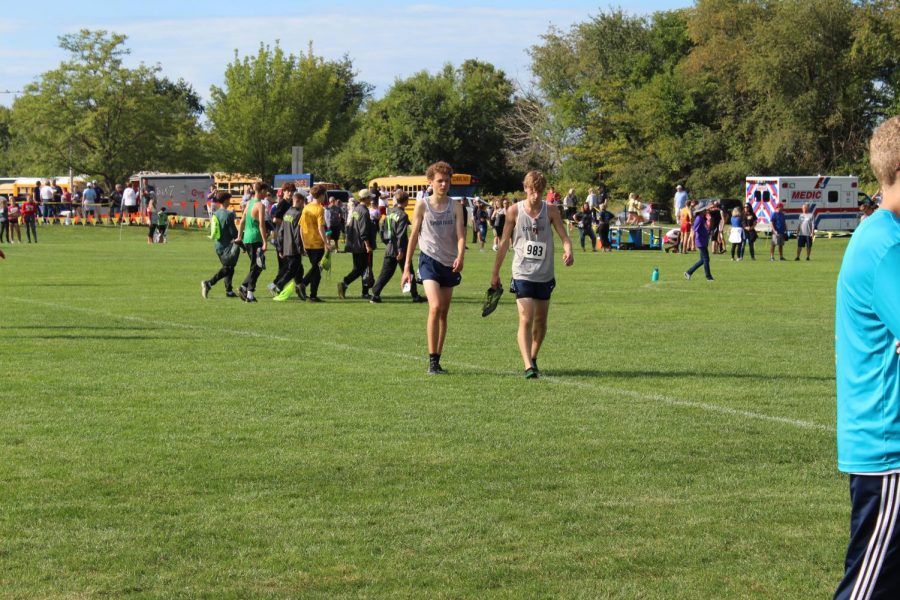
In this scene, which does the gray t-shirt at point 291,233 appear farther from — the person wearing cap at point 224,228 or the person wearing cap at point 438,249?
the person wearing cap at point 438,249

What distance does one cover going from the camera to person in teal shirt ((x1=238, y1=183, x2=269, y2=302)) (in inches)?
798

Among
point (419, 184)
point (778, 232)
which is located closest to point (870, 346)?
point (778, 232)

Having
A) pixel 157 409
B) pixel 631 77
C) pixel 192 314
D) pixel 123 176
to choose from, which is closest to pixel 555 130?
pixel 631 77

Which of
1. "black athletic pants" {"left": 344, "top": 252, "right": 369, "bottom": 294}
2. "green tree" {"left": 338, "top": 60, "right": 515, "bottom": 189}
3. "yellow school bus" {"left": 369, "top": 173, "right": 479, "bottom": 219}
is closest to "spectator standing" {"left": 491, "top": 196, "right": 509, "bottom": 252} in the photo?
"black athletic pants" {"left": 344, "top": 252, "right": 369, "bottom": 294}

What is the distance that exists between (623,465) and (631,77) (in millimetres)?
73757

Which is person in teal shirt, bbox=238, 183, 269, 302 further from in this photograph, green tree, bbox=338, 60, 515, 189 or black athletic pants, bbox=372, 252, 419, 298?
green tree, bbox=338, 60, 515, 189

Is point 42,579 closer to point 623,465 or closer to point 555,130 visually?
point 623,465

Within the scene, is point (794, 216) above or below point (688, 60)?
below

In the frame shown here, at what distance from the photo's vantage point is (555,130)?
298ft

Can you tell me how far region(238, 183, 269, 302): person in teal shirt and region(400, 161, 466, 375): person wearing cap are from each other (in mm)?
8336

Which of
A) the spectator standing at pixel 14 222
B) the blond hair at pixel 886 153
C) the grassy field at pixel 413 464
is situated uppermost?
the blond hair at pixel 886 153

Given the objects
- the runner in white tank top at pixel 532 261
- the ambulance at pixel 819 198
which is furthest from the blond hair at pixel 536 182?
the ambulance at pixel 819 198

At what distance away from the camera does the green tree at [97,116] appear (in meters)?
66.9

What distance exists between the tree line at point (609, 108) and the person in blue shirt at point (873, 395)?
210 feet
